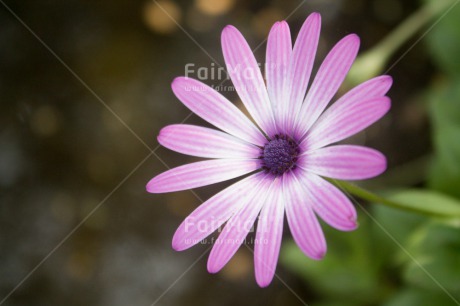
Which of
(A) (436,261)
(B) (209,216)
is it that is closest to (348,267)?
(A) (436,261)

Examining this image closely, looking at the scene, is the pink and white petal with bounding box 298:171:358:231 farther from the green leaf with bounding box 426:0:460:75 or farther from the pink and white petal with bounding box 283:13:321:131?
the green leaf with bounding box 426:0:460:75

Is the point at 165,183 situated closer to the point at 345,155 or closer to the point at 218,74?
the point at 345,155

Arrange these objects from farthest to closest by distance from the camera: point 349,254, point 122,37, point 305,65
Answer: point 122,37, point 349,254, point 305,65

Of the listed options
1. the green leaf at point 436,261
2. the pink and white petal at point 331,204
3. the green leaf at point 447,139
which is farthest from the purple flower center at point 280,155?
the green leaf at point 447,139

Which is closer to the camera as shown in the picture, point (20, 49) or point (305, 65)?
point (305, 65)

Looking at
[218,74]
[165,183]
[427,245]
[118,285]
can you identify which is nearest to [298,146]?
[165,183]

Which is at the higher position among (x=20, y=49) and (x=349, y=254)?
(x=349, y=254)

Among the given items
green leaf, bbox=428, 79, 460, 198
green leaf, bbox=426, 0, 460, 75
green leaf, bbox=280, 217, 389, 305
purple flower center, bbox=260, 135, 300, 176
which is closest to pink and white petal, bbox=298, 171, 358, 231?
purple flower center, bbox=260, 135, 300, 176

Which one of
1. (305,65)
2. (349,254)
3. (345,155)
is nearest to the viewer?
(345,155)
